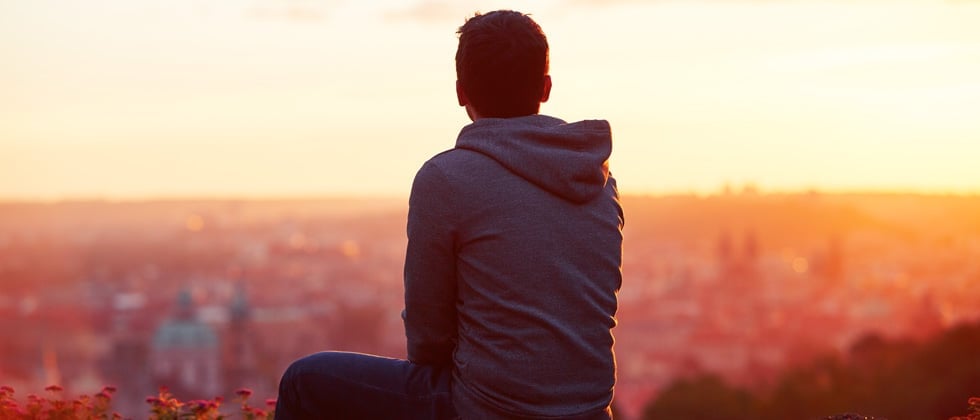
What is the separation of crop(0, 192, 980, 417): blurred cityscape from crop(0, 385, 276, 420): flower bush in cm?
2836

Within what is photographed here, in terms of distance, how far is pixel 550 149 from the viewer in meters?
1.83

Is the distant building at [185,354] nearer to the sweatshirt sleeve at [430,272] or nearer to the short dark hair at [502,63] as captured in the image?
the sweatshirt sleeve at [430,272]

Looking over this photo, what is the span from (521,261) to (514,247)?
2 cm

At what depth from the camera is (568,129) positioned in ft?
6.12

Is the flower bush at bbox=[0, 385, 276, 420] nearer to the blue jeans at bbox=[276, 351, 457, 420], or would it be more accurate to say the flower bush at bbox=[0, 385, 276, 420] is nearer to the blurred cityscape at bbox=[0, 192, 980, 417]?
the blue jeans at bbox=[276, 351, 457, 420]

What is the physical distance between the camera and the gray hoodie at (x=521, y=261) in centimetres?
179

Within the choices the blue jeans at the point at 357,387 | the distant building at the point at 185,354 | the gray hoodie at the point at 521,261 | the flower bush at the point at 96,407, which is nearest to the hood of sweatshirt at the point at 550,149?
the gray hoodie at the point at 521,261

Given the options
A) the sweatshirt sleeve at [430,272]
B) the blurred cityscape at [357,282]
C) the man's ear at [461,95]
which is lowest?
the blurred cityscape at [357,282]

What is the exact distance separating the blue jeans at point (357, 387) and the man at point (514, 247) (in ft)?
0.11

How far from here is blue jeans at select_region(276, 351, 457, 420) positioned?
1.94 meters

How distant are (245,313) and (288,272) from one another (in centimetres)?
2007

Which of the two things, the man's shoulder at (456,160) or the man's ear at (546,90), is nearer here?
the man's shoulder at (456,160)

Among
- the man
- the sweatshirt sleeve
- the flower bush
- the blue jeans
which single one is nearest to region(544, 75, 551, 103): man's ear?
the man

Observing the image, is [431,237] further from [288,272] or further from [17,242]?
[288,272]
